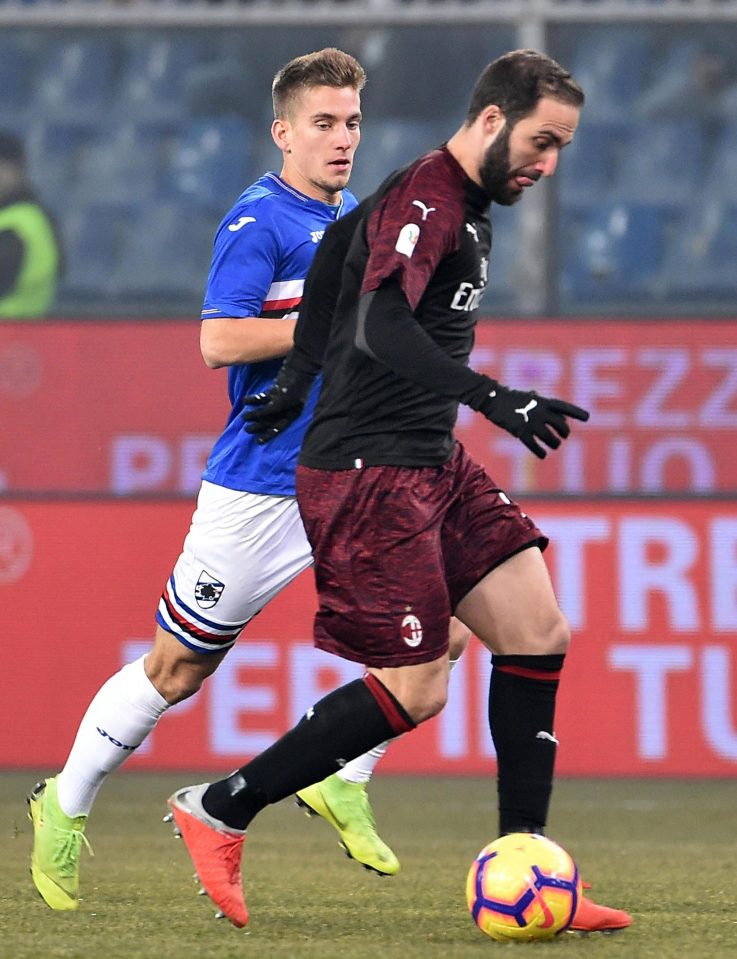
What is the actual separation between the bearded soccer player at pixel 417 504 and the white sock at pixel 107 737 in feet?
1.75

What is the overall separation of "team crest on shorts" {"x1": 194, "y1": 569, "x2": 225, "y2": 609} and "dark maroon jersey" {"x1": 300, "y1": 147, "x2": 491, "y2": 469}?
22.7 inches

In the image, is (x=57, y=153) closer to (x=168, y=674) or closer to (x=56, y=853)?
(x=168, y=674)

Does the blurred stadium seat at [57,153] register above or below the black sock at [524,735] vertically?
above

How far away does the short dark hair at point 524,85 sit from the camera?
11.3 feet

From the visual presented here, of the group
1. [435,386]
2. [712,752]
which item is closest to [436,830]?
[712,752]

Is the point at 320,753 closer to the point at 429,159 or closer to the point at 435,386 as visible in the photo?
the point at 435,386

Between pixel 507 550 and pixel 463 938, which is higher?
pixel 507 550

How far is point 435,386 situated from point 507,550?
0.49 meters

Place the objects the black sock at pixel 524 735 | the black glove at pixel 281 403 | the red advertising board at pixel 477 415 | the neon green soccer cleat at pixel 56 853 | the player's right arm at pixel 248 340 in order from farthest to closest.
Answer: the red advertising board at pixel 477 415 < the player's right arm at pixel 248 340 < the neon green soccer cleat at pixel 56 853 < the black glove at pixel 281 403 < the black sock at pixel 524 735

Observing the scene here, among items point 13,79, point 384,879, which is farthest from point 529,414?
point 13,79

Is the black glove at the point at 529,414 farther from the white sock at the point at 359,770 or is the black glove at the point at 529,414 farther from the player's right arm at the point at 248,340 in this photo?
the white sock at the point at 359,770

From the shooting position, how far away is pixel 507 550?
12.1 ft

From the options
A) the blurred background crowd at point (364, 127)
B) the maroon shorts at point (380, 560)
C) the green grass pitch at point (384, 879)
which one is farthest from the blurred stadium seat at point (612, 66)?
the maroon shorts at point (380, 560)

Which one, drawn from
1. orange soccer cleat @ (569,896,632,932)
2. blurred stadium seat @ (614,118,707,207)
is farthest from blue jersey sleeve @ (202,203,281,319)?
blurred stadium seat @ (614,118,707,207)
